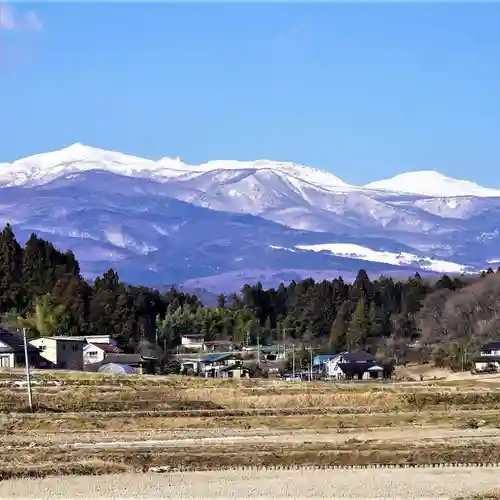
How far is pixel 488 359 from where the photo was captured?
77.0 m

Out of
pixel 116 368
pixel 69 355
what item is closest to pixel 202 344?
pixel 69 355

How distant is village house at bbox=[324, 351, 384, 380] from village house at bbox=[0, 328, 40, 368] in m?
19.1

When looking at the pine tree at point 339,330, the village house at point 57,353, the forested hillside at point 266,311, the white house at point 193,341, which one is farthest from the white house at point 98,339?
the pine tree at point 339,330

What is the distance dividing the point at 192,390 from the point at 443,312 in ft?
155

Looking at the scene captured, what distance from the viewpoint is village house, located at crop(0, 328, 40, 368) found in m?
67.8

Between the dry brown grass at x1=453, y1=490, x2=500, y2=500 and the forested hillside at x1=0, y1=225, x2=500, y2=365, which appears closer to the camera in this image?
the dry brown grass at x1=453, y1=490, x2=500, y2=500

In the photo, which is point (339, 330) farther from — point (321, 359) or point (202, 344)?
point (321, 359)

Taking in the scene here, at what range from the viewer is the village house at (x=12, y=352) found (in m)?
67.8

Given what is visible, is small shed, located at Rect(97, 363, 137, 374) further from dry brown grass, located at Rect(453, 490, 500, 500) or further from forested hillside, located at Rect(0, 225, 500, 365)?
dry brown grass, located at Rect(453, 490, 500, 500)

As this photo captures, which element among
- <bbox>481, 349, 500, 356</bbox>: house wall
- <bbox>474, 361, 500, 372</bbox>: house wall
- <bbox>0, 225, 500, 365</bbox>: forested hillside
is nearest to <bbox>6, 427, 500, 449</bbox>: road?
<bbox>474, 361, 500, 372</bbox>: house wall

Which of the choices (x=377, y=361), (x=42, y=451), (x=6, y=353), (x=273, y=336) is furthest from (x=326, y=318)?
(x=42, y=451)

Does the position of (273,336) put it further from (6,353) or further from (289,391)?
(289,391)

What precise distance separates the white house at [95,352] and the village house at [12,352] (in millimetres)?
4813

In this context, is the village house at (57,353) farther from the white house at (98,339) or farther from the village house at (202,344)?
the village house at (202,344)
